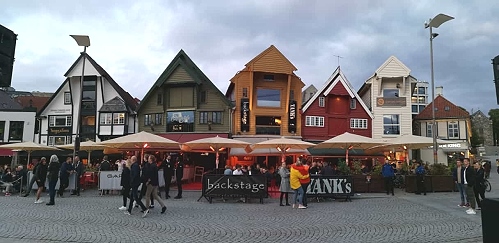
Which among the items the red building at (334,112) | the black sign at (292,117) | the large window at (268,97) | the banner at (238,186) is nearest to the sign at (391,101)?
the red building at (334,112)

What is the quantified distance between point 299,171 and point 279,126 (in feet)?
60.9

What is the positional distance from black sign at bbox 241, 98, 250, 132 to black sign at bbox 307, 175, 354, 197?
53.0 feet

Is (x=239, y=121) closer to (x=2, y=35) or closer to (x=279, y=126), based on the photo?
(x=279, y=126)

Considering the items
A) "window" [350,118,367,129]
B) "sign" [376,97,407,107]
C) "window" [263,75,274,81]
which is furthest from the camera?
"sign" [376,97,407,107]

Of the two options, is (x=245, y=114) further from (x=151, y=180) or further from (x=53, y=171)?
(x=151, y=180)

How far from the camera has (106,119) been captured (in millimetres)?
35938

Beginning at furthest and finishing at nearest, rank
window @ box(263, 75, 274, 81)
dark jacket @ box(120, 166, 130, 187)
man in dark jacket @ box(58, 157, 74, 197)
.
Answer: window @ box(263, 75, 274, 81)
man in dark jacket @ box(58, 157, 74, 197)
dark jacket @ box(120, 166, 130, 187)

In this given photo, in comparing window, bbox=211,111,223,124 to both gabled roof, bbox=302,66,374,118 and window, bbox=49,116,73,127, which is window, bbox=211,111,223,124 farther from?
window, bbox=49,116,73,127

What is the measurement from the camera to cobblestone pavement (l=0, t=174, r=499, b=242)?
8820 mm

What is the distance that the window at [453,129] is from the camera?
124 ft

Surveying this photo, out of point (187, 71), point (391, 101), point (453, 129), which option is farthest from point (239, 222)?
point (453, 129)

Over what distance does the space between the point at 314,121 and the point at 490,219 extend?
91.8 ft

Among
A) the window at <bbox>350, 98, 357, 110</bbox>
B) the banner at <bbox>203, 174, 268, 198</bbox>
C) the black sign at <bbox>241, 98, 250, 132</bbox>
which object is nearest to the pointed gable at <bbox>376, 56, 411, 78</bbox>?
the window at <bbox>350, 98, 357, 110</bbox>

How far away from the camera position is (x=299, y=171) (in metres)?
13.5
